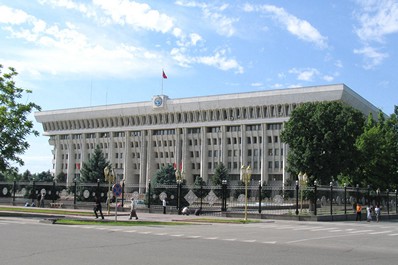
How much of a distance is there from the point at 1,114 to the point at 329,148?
32.7 m

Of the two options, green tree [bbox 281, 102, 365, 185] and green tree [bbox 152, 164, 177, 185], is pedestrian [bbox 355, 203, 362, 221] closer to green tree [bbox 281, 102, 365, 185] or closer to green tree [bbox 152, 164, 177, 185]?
green tree [bbox 281, 102, 365, 185]

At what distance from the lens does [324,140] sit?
49.8m

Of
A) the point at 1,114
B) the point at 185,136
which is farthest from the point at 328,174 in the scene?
the point at 185,136

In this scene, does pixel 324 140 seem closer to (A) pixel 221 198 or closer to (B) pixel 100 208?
(A) pixel 221 198

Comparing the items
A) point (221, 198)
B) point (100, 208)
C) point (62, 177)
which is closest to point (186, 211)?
point (221, 198)

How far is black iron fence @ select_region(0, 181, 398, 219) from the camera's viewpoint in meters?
39.8

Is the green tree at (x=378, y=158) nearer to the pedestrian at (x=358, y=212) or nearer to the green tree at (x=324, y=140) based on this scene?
the green tree at (x=324, y=140)

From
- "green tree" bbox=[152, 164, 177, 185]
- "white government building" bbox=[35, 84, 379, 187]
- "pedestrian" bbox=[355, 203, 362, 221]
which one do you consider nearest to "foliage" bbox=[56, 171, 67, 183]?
"white government building" bbox=[35, 84, 379, 187]

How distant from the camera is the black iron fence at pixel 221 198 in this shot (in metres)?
39.8

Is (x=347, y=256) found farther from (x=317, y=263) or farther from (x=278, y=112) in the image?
(x=278, y=112)

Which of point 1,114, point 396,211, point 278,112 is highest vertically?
point 278,112

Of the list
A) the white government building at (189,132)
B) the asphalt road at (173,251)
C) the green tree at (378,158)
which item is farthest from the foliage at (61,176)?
the asphalt road at (173,251)

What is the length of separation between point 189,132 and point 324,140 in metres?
65.1

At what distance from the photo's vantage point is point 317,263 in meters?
12.7
